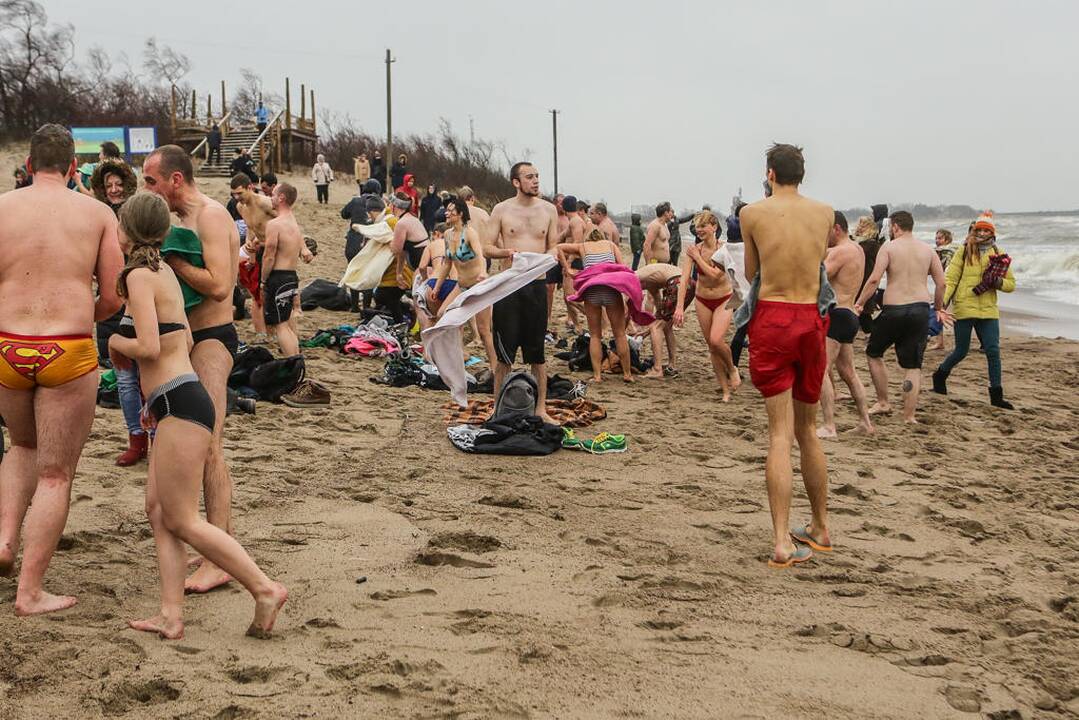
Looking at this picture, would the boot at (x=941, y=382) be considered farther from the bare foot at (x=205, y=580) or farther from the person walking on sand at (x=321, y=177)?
the person walking on sand at (x=321, y=177)

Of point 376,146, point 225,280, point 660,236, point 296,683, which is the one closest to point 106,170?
point 225,280

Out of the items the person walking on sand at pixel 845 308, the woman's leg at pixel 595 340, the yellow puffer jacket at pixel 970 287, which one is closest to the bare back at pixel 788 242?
the person walking on sand at pixel 845 308

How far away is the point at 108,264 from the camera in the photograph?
3859 millimetres

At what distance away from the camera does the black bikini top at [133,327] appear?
349 cm

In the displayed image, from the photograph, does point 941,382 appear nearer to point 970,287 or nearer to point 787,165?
point 970,287

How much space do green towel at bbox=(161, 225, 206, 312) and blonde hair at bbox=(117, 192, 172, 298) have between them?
33 centimetres

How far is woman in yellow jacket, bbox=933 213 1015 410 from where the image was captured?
8797 mm

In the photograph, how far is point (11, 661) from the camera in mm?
3172

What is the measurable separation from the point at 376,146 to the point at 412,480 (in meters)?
39.8

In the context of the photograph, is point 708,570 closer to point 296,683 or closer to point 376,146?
point 296,683

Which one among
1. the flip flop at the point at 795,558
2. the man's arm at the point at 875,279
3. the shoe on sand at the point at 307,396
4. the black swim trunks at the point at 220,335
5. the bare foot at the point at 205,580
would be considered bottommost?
the flip flop at the point at 795,558

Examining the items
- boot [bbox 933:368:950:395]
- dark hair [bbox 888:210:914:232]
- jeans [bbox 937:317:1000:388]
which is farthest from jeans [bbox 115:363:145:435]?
boot [bbox 933:368:950:395]

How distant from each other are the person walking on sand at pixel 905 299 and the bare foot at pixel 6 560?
6.25m

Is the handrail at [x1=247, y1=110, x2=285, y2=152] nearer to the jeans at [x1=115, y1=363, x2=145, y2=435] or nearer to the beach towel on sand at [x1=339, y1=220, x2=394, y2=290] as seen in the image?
the beach towel on sand at [x1=339, y1=220, x2=394, y2=290]
